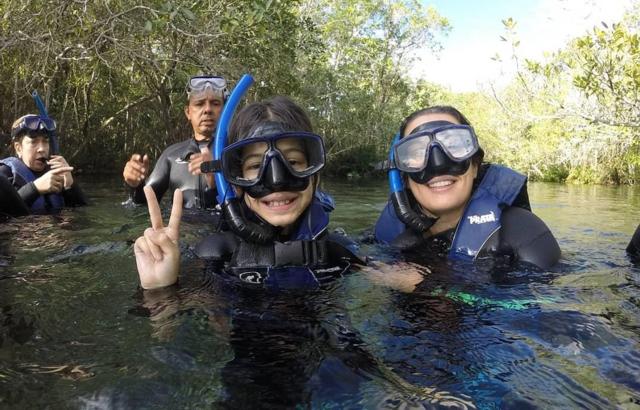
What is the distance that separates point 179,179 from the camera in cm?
521

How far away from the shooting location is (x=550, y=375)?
1.47 meters

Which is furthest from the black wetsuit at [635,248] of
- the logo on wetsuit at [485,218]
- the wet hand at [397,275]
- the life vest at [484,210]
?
the wet hand at [397,275]

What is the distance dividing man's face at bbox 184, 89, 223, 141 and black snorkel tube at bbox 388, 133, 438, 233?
2.50m

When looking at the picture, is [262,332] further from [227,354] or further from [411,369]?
[411,369]

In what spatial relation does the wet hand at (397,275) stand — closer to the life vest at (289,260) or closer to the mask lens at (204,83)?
the life vest at (289,260)

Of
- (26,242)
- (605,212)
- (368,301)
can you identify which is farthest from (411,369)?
(605,212)

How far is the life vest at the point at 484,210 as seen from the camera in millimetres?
2811

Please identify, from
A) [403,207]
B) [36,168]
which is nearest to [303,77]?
[36,168]

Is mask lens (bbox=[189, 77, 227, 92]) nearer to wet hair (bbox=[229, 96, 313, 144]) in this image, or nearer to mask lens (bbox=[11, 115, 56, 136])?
mask lens (bbox=[11, 115, 56, 136])

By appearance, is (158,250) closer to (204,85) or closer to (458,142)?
(458,142)

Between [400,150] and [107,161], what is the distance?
1551 centimetres

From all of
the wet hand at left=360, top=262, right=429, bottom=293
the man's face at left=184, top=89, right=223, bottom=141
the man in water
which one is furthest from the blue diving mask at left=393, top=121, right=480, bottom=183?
the man's face at left=184, top=89, right=223, bottom=141

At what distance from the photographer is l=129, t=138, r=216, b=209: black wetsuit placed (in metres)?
5.09

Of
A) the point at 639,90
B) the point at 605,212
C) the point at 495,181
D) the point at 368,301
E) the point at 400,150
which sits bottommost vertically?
the point at 605,212
